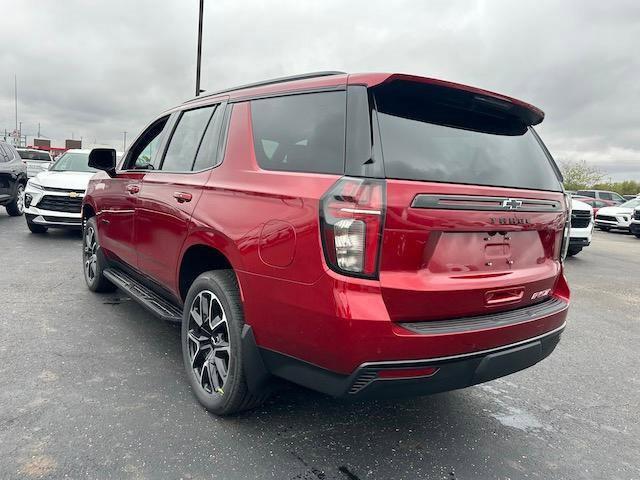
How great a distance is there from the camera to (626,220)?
64.4 ft

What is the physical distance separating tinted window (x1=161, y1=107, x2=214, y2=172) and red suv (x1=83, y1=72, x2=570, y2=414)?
241 mm

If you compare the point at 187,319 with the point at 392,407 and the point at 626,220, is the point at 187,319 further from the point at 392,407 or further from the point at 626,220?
the point at 626,220

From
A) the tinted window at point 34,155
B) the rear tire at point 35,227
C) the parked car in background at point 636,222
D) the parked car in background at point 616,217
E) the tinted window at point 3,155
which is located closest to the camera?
the rear tire at point 35,227

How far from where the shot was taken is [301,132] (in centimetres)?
232

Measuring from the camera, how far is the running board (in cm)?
315

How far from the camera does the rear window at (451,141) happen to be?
2.06 metres

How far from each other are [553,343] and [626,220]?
20.7m

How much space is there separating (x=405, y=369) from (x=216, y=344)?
45.4 inches

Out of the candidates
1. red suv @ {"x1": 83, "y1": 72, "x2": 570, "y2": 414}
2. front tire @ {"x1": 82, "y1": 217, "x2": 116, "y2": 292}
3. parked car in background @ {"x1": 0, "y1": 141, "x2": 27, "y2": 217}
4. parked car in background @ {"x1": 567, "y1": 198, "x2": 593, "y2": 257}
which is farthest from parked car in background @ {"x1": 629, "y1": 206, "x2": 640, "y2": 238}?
parked car in background @ {"x1": 0, "y1": 141, "x2": 27, "y2": 217}

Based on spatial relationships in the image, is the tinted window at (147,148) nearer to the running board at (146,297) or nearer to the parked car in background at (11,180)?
the running board at (146,297)

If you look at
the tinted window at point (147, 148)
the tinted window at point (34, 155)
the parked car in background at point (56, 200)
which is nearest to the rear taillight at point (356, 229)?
the tinted window at point (147, 148)

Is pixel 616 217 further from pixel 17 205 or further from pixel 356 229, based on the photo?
pixel 356 229

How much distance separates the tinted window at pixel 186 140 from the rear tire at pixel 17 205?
9.99 m

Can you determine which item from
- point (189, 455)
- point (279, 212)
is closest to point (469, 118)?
point (279, 212)
